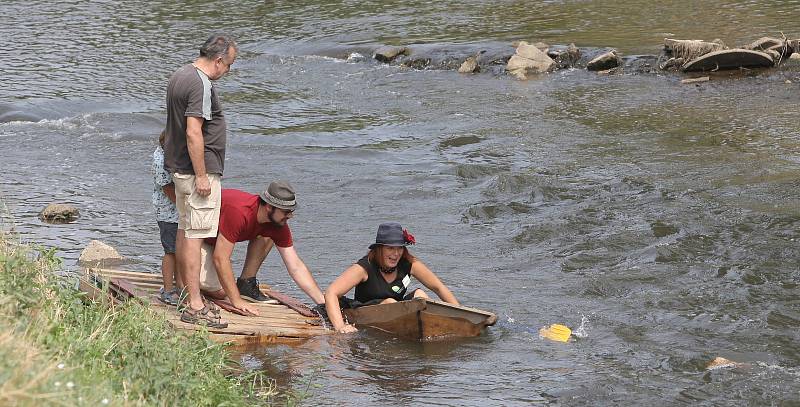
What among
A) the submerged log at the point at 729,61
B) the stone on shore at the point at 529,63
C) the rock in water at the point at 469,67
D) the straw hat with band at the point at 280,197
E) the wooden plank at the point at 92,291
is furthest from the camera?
the rock in water at the point at 469,67

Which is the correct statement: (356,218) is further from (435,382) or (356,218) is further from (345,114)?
(345,114)

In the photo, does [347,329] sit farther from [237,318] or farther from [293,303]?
[237,318]

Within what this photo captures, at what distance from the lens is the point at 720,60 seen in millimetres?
18000

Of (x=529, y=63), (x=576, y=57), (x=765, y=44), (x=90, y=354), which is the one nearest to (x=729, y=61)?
(x=765, y=44)

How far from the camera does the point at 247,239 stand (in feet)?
26.6

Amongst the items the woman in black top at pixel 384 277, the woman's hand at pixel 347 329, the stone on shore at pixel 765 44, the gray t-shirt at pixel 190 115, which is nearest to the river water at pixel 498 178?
the woman's hand at pixel 347 329

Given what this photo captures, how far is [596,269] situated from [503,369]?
2.62 m

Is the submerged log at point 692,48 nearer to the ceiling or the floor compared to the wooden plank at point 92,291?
nearer to the floor

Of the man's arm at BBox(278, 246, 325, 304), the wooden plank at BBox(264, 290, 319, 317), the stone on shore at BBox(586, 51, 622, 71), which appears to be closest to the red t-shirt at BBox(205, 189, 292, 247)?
the man's arm at BBox(278, 246, 325, 304)

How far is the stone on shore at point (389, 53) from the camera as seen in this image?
69.7ft

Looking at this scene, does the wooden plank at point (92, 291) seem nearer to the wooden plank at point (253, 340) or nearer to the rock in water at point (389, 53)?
the wooden plank at point (253, 340)

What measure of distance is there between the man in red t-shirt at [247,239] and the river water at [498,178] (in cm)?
61

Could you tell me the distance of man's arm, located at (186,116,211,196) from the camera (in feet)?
23.6

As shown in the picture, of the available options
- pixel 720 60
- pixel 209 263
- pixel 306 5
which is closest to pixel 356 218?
pixel 209 263
